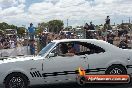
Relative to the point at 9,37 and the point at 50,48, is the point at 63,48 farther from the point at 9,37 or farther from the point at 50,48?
the point at 9,37

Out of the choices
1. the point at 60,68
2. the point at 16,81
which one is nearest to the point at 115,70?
the point at 60,68

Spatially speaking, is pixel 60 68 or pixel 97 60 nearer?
pixel 60 68

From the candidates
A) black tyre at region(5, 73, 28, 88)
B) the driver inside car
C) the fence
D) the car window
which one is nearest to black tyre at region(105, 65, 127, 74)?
the car window

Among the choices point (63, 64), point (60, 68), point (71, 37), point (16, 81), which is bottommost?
point (16, 81)

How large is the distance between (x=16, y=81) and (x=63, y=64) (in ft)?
4.79

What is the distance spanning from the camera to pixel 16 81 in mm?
10016

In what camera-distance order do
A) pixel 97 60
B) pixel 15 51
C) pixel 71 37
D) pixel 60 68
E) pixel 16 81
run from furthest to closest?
1. pixel 71 37
2. pixel 15 51
3. pixel 97 60
4. pixel 60 68
5. pixel 16 81

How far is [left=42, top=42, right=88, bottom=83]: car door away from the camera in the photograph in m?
10.1

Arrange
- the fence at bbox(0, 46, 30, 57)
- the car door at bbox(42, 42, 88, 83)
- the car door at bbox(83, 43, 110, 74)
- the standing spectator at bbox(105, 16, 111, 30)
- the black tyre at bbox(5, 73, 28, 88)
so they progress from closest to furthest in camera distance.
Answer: the black tyre at bbox(5, 73, 28, 88) → the car door at bbox(42, 42, 88, 83) → the car door at bbox(83, 43, 110, 74) → the fence at bbox(0, 46, 30, 57) → the standing spectator at bbox(105, 16, 111, 30)

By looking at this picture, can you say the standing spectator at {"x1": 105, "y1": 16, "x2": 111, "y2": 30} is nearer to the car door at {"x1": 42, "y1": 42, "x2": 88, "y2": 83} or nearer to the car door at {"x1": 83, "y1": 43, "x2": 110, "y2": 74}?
the car door at {"x1": 83, "y1": 43, "x2": 110, "y2": 74}

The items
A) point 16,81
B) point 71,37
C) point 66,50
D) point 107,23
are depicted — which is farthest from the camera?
point 107,23

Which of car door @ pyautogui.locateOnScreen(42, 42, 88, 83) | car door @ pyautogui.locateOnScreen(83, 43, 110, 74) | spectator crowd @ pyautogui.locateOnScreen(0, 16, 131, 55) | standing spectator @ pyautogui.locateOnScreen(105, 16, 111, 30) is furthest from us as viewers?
standing spectator @ pyautogui.locateOnScreen(105, 16, 111, 30)

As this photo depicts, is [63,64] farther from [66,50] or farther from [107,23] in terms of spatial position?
[107,23]

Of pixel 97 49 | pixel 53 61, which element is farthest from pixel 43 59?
pixel 97 49
